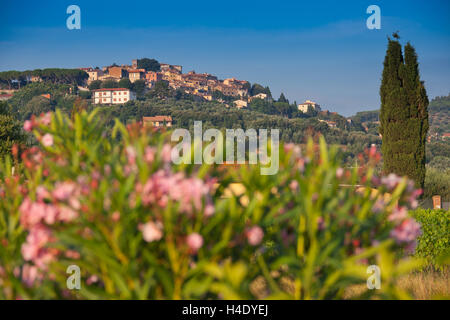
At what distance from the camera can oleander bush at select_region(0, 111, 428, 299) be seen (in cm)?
179

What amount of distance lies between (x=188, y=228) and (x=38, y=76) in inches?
3621

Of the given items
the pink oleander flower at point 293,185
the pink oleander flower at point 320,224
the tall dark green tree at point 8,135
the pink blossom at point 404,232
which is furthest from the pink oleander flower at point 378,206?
the tall dark green tree at point 8,135

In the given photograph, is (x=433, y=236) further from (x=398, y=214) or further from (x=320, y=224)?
(x=320, y=224)

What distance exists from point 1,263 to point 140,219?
0.84 m

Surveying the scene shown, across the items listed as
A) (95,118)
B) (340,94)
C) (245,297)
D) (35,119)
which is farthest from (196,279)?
(340,94)

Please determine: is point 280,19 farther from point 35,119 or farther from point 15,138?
point 15,138

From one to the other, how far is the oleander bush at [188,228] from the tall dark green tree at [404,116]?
13311 mm

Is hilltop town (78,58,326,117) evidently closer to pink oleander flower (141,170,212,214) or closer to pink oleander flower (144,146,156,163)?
pink oleander flower (144,146,156,163)

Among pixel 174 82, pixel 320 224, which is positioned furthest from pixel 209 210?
pixel 174 82

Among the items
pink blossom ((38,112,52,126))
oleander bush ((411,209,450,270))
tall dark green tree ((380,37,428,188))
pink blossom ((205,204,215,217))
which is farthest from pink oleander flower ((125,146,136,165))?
tall dark green tree ((380,37,428,188))

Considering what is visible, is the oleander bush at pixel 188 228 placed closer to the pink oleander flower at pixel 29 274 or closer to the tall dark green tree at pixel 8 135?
the pink oleander flower at pixel 29 274

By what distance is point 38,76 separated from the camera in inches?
3292

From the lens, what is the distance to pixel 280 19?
32.0 ft

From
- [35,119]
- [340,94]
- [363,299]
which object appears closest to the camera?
[363,299]
